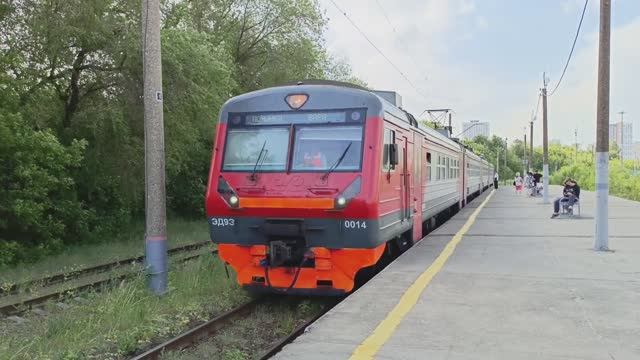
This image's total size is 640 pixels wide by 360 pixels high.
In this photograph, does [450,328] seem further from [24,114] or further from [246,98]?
[24,114]

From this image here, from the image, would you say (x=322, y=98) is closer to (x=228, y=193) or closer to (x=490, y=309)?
(x=228, y=193)

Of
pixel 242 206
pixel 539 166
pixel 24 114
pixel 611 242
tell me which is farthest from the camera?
pixel 539 166

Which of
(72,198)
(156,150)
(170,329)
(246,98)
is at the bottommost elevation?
(170,329)

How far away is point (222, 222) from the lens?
832cm

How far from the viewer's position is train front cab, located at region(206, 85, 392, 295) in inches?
308

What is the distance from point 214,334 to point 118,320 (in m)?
1.17

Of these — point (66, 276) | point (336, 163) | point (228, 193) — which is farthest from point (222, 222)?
point (66, 276)

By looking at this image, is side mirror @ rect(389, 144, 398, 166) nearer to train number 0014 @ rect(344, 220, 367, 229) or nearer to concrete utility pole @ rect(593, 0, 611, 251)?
train number 0014 @ rect(344, 220, 367, 229)

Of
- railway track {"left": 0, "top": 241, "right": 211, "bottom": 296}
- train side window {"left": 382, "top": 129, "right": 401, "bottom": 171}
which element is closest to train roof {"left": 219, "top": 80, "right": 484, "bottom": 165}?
train side window {"left": 382, "top": 129, "right": 401, "bottom": 171}

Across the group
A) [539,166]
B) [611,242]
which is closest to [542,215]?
[611,242]

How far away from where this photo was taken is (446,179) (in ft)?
56.5

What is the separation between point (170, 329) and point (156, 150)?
303 cm

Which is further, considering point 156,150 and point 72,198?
point 72,198

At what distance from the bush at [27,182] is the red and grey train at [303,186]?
6205mm
